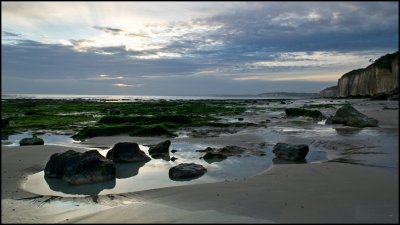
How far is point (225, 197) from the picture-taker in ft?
24.6

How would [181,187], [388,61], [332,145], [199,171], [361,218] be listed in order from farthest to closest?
1. [388,61]
2. [332,145]
3. [199,171]
4. [181,187]
5. [361,218]

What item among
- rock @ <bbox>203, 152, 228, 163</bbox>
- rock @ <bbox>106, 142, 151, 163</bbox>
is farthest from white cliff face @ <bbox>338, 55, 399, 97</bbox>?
rock @ <bbox>106, 142, 151, 163</bbox>

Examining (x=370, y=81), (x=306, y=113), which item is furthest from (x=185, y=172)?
(x=370, y=81)

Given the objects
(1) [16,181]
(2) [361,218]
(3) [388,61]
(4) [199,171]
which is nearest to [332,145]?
(4) [199,171]

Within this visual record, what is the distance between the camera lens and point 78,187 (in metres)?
8.96

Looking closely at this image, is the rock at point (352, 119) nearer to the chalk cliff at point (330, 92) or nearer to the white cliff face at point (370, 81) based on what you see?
the white cliff face at point (370, 81)

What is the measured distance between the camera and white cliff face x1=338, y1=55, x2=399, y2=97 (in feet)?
244

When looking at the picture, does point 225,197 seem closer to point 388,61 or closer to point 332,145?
point 332,145

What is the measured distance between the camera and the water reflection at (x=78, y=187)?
8.58 m

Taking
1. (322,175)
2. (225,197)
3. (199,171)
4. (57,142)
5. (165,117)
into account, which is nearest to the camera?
(225,197)

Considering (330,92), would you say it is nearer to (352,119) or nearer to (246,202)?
(352,119)

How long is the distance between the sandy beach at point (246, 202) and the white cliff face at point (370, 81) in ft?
192

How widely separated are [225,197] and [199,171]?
9.13 ft

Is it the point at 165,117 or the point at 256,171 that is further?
the point at 165,117
